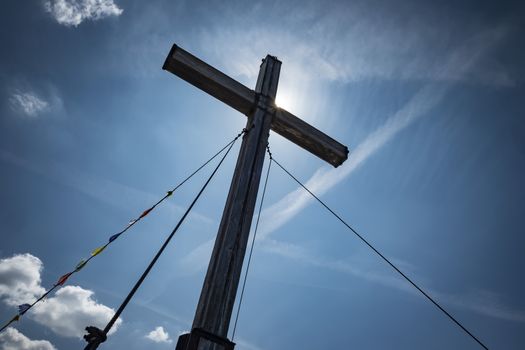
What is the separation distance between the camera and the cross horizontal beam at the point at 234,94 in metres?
4.50

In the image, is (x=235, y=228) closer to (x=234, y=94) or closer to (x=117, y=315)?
(x=117, y=315)

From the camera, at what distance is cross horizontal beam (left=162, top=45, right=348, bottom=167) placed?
4496mm

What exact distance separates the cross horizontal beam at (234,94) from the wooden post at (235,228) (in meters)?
0.18

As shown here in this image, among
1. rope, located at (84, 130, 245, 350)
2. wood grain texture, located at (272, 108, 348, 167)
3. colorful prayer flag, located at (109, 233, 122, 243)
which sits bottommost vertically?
rope, located at (84, 130, 245, 350)

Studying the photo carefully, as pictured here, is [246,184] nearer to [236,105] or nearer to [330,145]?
[236,105]

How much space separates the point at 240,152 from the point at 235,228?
3.57 feet

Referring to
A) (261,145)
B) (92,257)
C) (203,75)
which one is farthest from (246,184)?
(92,257)

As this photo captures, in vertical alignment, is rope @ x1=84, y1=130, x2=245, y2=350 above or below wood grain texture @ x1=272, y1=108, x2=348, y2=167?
below

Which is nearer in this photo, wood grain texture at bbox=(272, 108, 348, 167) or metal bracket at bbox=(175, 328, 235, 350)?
metal bracket at bbox=(175, 328, 235, 350)

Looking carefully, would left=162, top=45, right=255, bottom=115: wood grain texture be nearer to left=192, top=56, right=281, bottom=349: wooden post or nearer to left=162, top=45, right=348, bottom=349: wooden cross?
left=162, top=45, right=348, bottom=349: wooden cross

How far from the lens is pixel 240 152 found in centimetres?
407

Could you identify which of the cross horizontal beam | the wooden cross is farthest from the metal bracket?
the cross horizontal beam

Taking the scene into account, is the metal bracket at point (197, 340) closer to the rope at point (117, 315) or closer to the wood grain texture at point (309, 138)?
the rope at point (117, 315)

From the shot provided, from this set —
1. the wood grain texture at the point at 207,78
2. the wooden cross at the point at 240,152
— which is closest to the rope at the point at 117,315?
the wooden cross at the point at 240,152
